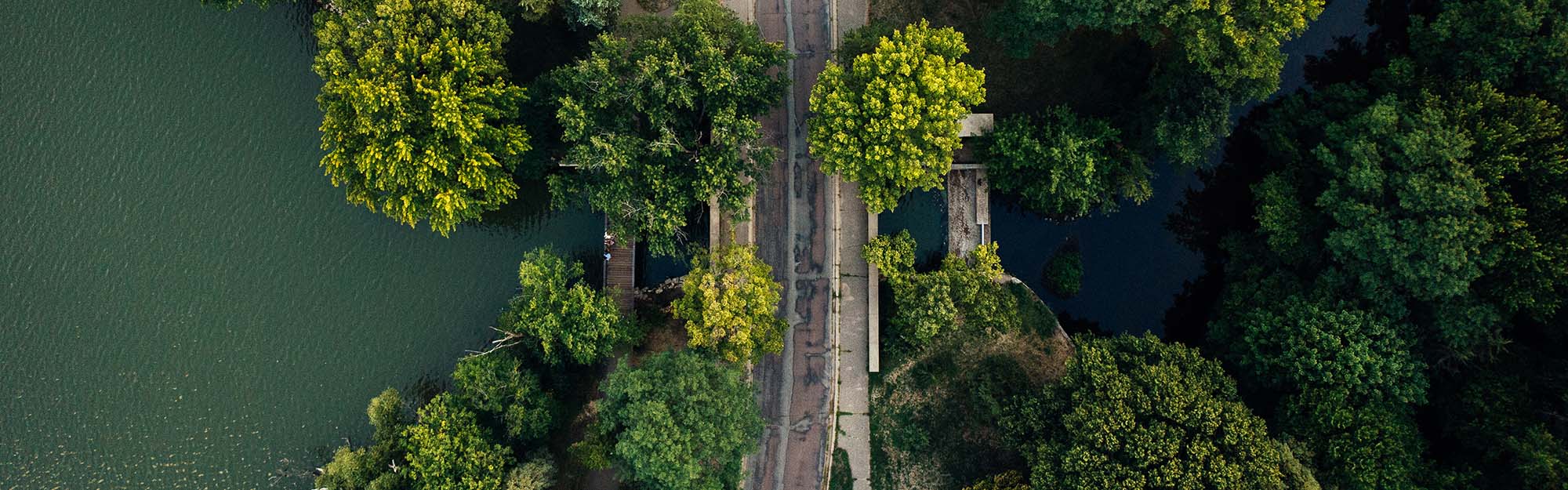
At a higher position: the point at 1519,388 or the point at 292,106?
the point at 292,106

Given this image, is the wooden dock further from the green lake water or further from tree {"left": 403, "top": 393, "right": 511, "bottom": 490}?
tree {"left": 403, "top": 393, "right": 511, "bottom": 490}

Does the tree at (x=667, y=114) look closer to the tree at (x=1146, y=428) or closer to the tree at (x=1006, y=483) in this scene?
the tree at (x=1006, y=483)

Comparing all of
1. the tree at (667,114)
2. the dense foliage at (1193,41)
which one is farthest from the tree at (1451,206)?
the tree at (667,114)

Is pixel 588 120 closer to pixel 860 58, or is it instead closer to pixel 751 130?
pixel 751 130

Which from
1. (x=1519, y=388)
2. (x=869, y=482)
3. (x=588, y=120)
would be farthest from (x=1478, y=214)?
(x=588, y=120)

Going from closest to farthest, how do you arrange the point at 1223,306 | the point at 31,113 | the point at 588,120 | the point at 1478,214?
the point at 1478,214
the point at 588,120
the point at 1223,306
the point at 31,113

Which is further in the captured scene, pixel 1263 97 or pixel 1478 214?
pixel 1263 97

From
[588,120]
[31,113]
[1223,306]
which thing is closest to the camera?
[588,120]
